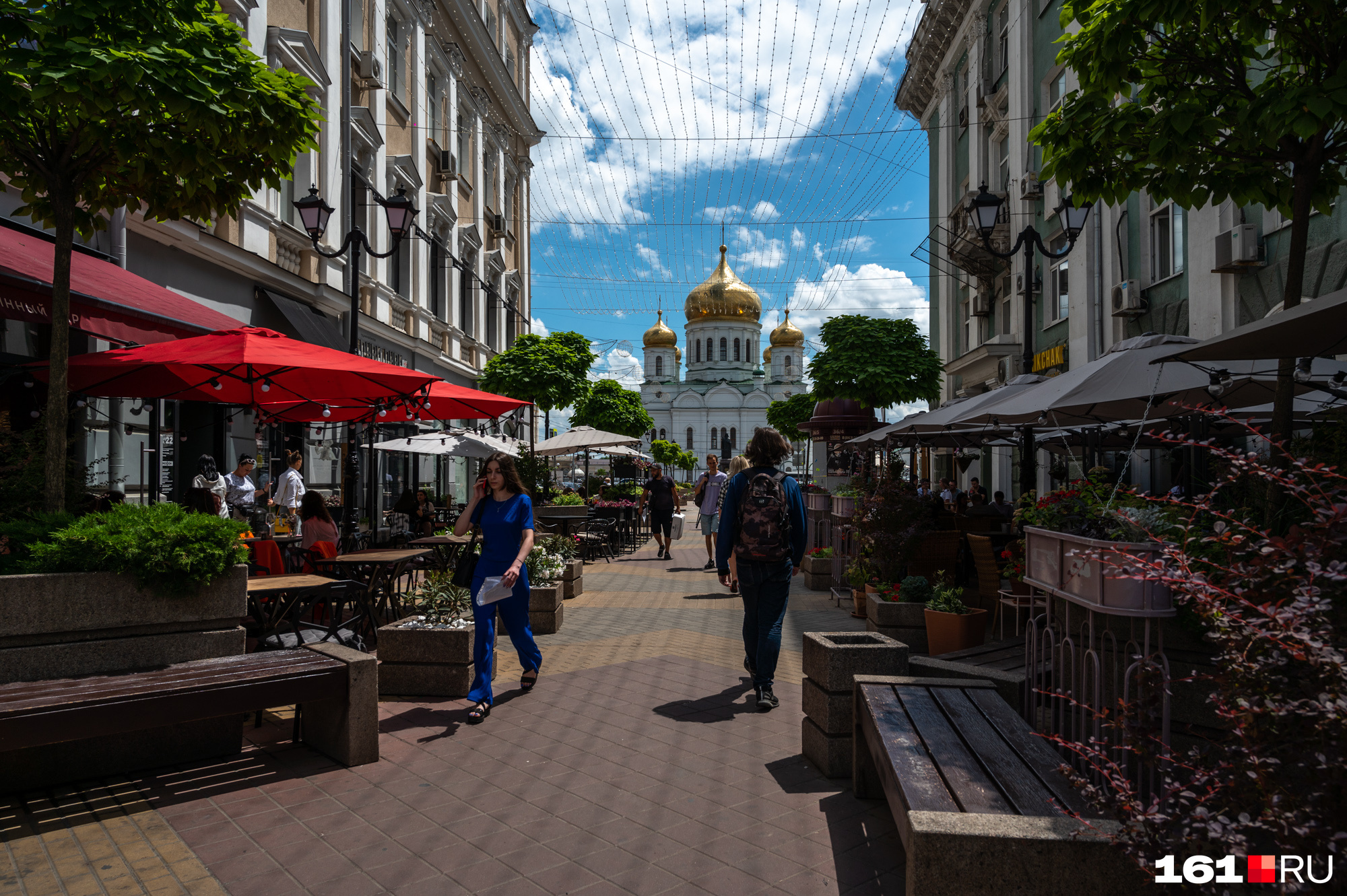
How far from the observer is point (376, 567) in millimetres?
7711

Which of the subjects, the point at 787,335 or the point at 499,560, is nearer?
the point at 499,560

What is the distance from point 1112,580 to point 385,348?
701 inches

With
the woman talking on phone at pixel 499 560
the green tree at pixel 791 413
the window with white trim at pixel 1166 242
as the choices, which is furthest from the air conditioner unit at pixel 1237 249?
the green tree at pixel 791 413

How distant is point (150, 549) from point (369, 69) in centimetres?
1617

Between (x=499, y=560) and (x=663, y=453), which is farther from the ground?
(x=663, y=453)

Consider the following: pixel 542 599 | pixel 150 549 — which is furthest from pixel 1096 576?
pixel 542 599

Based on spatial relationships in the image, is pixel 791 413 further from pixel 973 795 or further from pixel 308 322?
pixel 973 795

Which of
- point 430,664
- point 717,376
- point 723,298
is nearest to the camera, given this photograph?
point 430,664

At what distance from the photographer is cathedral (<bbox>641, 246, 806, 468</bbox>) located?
96188 millimetres

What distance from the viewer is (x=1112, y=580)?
11.4ft

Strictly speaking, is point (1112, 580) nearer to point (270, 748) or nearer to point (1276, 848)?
point (1276, 848)

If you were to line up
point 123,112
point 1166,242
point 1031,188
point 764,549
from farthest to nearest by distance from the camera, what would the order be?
point 1031,188 → point 1166,242 → point 764,549 → point 123,112

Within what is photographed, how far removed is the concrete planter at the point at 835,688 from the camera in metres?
4.57

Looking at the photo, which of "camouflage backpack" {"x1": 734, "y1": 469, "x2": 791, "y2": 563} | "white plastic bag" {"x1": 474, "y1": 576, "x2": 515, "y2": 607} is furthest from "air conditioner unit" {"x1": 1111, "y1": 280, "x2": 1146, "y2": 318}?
"white plastic bag" {"x1": 474, "y1": 576, "x2": 515, "y2": 607}
